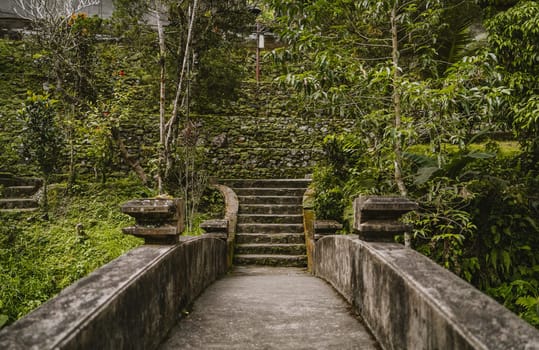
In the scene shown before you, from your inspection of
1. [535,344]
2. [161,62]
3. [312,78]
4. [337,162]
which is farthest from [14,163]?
[535,344]

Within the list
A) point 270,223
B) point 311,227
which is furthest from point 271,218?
point 311,227

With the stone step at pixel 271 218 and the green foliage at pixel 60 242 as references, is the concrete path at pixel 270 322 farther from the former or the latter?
the stone step at pixel 271 218

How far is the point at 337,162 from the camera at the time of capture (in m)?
8.18

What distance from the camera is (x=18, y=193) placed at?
386 inches

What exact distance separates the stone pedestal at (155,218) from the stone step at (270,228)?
5395mm

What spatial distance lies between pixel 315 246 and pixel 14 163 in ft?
30.0

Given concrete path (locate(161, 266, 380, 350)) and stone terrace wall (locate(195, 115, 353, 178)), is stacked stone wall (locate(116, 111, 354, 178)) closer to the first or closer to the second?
stone terrace wall (locate(195, 115, 353, 178))

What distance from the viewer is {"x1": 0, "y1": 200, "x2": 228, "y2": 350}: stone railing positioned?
163 cm

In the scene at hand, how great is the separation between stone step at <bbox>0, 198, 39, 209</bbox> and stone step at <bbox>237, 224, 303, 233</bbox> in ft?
16.4

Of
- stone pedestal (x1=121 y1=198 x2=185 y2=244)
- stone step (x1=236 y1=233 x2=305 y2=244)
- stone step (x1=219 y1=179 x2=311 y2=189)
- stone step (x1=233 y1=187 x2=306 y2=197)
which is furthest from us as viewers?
stone step (x1=219 y1=179 x2=311 y2=189)

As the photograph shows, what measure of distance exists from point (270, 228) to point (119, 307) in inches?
270

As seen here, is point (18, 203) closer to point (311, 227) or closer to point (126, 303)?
point (311, 227)

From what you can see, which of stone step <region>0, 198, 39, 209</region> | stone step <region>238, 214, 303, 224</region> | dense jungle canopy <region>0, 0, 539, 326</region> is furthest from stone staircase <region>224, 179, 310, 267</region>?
stone step <region>0, 198, 39, 209</region>

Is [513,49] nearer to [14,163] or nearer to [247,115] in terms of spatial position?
[247,115]
